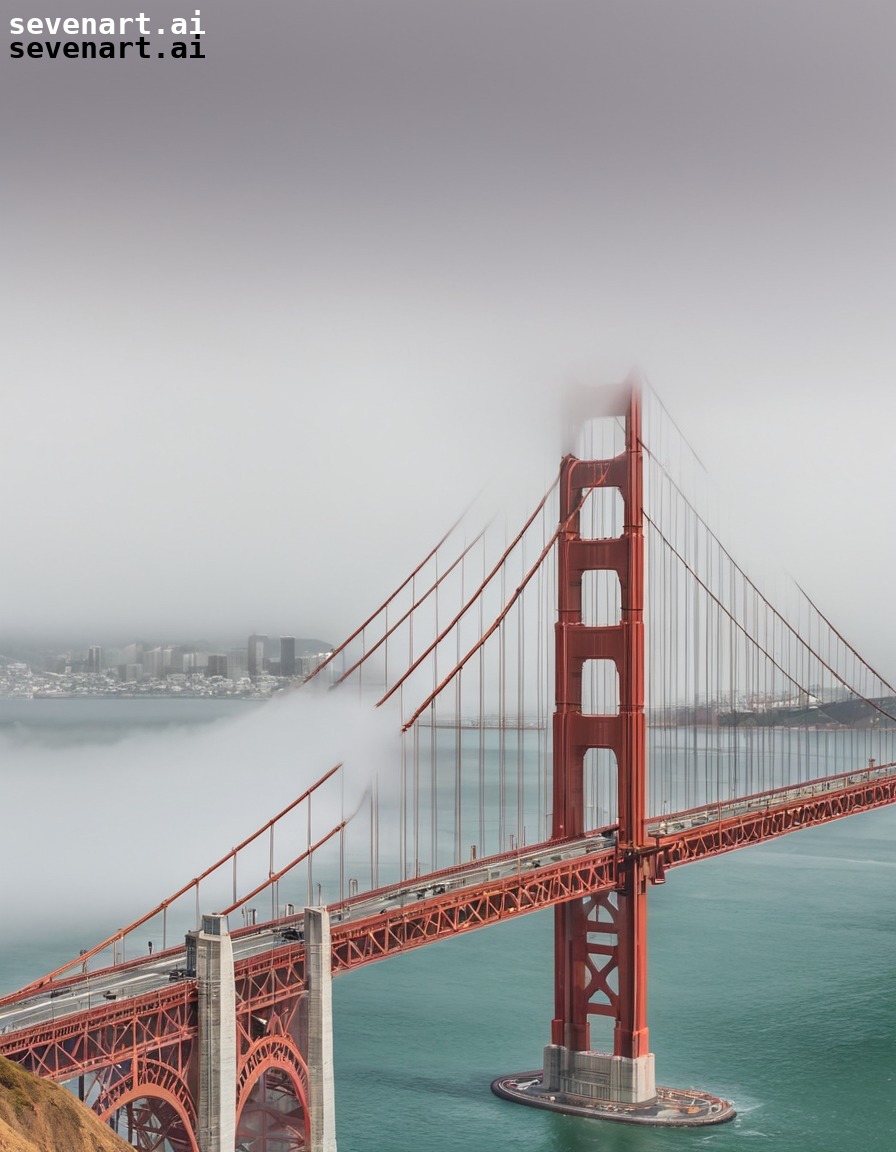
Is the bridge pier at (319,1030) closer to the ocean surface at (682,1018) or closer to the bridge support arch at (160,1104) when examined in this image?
the bridge support arch at (160,1104)

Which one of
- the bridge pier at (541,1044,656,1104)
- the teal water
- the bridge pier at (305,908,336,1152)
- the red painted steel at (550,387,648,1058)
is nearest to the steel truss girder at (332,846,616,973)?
the bridge pier at (305,908,336,1152)

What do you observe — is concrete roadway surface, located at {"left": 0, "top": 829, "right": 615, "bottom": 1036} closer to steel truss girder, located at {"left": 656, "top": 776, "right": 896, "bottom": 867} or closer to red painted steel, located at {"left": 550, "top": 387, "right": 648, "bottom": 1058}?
red painted steel, located at {"left": 550, "top": 387, "right": 648, "bottom": 1058}

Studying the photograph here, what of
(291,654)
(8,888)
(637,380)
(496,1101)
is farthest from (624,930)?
(291,654)

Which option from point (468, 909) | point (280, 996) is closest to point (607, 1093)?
point (468, 909)

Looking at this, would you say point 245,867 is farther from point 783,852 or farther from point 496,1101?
point 496,1101

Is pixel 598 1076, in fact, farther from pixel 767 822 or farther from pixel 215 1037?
pixel 215 1037
